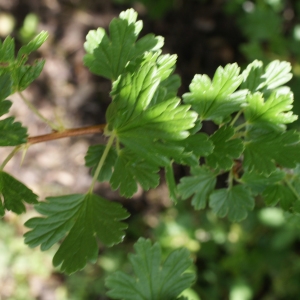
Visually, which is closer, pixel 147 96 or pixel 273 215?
pixel 147 96

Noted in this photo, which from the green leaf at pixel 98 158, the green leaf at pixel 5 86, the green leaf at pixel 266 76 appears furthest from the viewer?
the green leaf at pixel 98 158

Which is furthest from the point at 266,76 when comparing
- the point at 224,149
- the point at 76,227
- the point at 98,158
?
the point at 76,227

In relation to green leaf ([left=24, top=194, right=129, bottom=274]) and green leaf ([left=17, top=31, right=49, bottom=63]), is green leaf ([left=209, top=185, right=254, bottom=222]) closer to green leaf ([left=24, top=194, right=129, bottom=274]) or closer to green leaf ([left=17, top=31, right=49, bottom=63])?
green leaf ([left=24, top=194, right=129, bottom=274])

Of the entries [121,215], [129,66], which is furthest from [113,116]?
[121,215]

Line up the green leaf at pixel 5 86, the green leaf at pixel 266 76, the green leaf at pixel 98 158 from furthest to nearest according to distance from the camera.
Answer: the green leaf at pixel 98 158
the green leaf at pixel 266 76
the green leaf at pixel 5 86

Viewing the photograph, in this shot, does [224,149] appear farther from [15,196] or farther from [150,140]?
[15,196]

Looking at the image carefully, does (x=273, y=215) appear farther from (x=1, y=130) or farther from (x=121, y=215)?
(x=1, y=130)

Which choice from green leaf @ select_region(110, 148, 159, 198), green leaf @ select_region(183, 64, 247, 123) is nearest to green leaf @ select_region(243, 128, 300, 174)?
green leaf @ select_region(183, 64, 247, 123)

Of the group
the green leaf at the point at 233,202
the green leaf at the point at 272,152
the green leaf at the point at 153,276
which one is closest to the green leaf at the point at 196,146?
the green leaf at the point at 272,152

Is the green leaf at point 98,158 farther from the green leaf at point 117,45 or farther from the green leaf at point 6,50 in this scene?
the green leaf at point 6,50

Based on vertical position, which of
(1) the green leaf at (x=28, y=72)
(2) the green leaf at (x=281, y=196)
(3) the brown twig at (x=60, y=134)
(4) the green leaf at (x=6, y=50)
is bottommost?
(2) the green leaf at (x=281, y=196)
